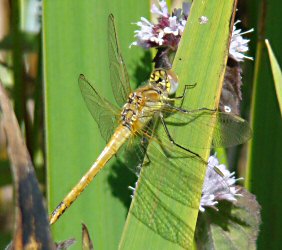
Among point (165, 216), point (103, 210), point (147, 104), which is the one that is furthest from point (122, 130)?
point (165, 216)

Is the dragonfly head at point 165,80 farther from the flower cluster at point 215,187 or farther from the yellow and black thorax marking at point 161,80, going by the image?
the flower cluster at point 215,187

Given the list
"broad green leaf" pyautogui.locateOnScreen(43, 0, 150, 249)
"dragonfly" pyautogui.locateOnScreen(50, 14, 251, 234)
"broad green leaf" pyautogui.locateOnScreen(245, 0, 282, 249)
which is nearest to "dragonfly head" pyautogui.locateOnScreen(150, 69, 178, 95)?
"dragonfly" pyautogui.locateOnScreen(50, 14, 251, 234)

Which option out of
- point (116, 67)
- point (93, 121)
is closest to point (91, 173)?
point (93, 121)

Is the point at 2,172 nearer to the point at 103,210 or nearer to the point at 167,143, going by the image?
the point at 103,210

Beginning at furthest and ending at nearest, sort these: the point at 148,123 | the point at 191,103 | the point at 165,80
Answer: the point at 148,123
the point at 165,80
the point at 191,103

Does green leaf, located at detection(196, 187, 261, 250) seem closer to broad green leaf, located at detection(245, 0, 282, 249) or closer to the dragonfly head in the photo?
broad green leaf, located at detection(245, 0, 282, 249)

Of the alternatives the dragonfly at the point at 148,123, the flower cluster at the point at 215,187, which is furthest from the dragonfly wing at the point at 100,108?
the flower cluster at the point at 215,187

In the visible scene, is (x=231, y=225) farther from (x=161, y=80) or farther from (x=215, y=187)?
(x=161, y=80)
